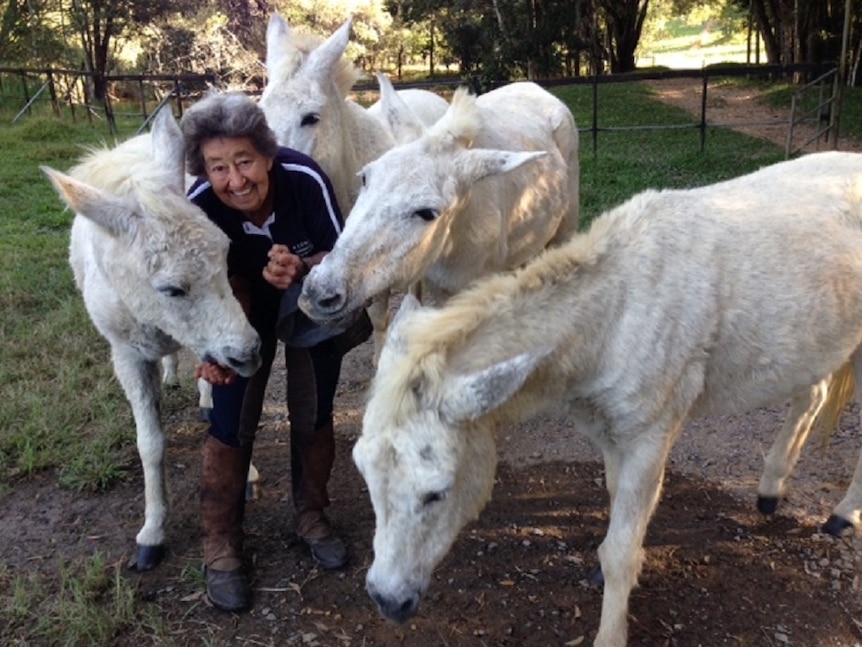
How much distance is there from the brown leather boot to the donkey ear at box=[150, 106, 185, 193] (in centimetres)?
112

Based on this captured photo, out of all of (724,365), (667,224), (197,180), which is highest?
(197,180)

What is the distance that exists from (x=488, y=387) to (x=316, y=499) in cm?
159

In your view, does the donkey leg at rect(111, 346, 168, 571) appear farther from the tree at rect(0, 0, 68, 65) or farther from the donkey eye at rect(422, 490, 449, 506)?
the tree at rect(0, 0, 68, 65)

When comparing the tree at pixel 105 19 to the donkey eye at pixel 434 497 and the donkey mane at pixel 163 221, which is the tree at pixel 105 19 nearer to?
the donkey mane at pixel 163 221

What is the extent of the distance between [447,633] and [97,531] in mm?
1831

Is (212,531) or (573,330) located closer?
(573,330)

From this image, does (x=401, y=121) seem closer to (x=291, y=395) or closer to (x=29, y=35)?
(x=291, y=395)

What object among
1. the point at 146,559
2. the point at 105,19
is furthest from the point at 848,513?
the point at 105,19

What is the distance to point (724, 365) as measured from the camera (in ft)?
9.17

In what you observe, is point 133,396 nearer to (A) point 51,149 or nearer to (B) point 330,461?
(B) point 330,461

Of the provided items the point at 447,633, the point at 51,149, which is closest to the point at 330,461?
the point at 447,633

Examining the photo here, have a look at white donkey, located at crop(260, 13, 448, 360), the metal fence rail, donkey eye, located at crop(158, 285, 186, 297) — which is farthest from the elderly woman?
the metal fence rail

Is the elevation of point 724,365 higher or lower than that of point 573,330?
lower

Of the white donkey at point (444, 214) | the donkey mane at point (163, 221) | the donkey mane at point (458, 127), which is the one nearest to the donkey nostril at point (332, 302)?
the white donkey at point (444, 214)
